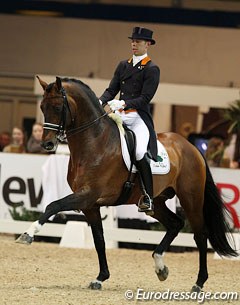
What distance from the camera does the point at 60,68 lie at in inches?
860

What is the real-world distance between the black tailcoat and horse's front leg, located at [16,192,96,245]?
1090 millimetres

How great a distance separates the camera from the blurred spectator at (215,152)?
16219 mm

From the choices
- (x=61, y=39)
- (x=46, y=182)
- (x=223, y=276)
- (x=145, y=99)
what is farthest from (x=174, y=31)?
(x=145, y=99)

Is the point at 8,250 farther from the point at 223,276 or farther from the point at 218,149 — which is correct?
the point at 218,149

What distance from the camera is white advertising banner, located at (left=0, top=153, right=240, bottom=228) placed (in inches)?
592

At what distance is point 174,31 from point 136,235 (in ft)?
25.3

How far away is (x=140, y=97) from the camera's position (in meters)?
9.92

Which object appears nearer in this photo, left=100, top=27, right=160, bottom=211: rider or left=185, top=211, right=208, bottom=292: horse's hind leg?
left=100, top=27, right=160, bottom=211: rider

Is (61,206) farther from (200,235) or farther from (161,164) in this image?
(200,235)

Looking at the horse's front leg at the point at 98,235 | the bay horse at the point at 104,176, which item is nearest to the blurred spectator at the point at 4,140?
the bay horse at the point at 104,176

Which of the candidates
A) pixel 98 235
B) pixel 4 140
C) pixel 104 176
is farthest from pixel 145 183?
pixel 4 140

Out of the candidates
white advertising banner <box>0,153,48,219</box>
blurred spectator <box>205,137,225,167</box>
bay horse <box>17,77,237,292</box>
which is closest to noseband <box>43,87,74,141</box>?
bay horse <box>17,77,237,292</box>

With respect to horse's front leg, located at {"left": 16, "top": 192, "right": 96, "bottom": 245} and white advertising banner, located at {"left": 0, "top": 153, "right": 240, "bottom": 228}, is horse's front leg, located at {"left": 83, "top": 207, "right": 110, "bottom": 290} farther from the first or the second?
white advertising banner, located at {"left": 0, "top": 153, "right": 240, "bottom": 228}

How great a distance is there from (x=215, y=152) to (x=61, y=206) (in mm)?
7728
